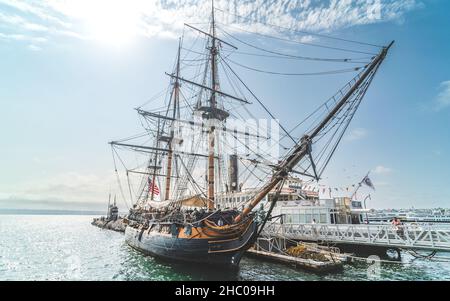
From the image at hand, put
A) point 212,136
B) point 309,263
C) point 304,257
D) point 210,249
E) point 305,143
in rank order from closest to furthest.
Result: point 305,143
point 210,249
point 309,263
point 304,257
point 212,136

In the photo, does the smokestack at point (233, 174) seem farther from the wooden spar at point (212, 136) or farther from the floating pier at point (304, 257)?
the wooden spar at point (212, 136)

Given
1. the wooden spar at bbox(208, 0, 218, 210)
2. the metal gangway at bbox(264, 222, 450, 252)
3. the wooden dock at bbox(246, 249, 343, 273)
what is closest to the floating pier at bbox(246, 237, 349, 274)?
the wooden dock at bbox(246, 249, 343, 273)

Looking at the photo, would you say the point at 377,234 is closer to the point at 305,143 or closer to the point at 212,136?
the point at 305,143

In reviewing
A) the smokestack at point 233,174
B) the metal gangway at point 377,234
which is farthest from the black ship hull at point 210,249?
the smokestack at point 233,174

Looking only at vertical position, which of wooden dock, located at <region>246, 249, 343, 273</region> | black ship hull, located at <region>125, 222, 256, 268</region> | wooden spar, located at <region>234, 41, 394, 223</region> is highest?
wooden spar, located at <region>234, 41, 394, 223</region>

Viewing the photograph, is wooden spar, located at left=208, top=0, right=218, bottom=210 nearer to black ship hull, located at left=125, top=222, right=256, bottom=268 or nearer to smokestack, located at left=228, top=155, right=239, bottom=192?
black ship hull, located at left=125, top=222, right=256, bottom=268

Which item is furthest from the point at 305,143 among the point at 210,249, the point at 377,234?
the point at 377,234

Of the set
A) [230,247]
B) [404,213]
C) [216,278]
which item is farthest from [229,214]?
[404,213]

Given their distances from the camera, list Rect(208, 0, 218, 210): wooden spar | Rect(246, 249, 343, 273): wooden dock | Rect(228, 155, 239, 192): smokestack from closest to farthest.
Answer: Rect(246, 249, 343, 273): wooden dock, Rect(208, 0, 218, 210): wooden spar, Rect(228, 155, 239, 192): smokestack

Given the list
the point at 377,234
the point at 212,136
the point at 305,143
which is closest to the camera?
the point at 305,143

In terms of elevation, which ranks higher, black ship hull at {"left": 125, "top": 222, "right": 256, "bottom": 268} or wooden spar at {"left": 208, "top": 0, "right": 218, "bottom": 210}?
wooden spar at {"left": 208, "top": 0, "right": 218, "bottom": 210}

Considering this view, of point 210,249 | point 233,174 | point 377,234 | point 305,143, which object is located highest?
point 233,174

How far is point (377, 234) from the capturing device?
20.1m

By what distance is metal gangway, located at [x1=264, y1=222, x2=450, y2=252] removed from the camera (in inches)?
666
